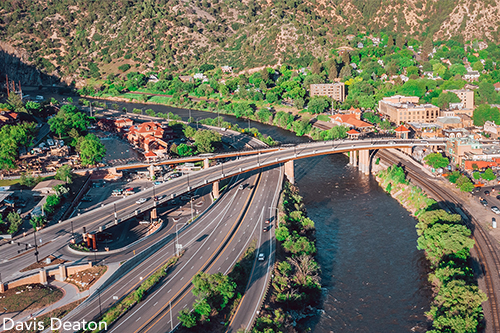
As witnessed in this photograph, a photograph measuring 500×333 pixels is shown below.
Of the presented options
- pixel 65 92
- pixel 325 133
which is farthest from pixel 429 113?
pixel 65 92

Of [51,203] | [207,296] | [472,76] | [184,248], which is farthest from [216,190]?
[472,76]

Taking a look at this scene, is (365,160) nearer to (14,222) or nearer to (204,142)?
(204,142)

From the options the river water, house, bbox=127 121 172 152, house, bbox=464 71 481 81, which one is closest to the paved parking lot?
house, bbox=127 121 172 152

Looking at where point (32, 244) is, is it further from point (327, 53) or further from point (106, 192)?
point (327, 53)

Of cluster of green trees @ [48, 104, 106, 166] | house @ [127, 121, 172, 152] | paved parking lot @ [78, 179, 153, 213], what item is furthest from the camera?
house @ [127, 121, 172, 152]

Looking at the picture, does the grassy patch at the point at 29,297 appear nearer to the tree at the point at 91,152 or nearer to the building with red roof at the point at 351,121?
the tree at the point at 91,152

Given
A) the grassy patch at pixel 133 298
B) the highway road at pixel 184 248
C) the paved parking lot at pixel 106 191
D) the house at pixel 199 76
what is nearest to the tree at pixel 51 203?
the paved parking lot at pixel 106 191

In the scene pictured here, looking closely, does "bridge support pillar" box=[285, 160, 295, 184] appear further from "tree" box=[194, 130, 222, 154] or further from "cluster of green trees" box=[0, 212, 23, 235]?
"cluster of green trees" box=[0, 212, 23, 235]
